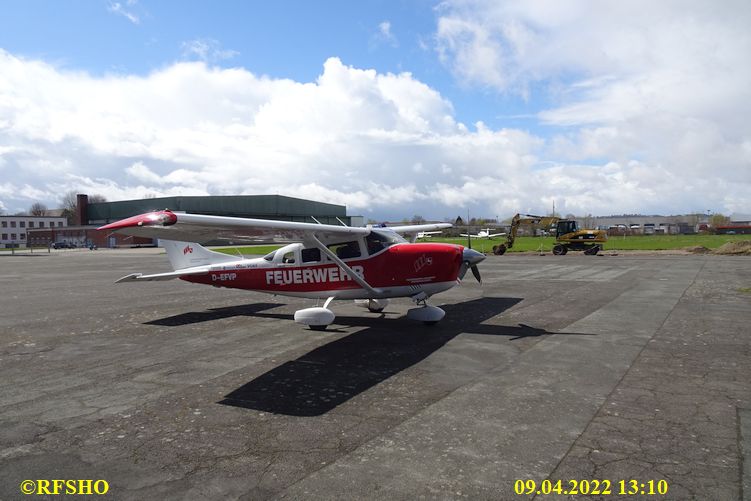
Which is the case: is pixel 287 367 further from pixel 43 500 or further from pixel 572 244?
pixel 572 244

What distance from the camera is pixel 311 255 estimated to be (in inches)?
440

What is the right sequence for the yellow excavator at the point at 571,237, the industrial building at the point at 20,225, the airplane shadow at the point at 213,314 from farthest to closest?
the industrial building at the point at 20,225
the yellow excavator at the point at 571,237
the airplane shadow at the point at 213,314

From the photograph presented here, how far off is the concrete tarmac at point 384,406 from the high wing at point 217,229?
86.8 inches

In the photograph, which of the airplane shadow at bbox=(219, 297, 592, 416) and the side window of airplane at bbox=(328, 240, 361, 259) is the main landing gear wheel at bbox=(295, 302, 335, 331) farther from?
the side window of airplane at bbox=(328, 240, 361, 259)

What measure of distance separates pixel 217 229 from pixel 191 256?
5861 mm

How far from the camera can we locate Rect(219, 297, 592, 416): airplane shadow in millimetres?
5930

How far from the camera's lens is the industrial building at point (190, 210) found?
82.8 m

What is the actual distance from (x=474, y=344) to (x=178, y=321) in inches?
310

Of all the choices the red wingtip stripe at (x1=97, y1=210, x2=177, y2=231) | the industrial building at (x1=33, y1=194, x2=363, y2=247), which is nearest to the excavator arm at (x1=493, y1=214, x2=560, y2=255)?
the red wingtip stripe at (x1=97, y1=210, x2=177, y2=231)

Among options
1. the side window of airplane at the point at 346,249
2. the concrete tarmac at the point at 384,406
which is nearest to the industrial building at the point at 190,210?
the side window of airplane at the point at 346,249

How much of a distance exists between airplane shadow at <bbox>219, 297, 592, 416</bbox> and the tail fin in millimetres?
4129

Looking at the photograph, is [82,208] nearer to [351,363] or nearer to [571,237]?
[571,237]

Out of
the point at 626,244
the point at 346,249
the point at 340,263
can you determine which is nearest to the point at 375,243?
the point at 346,249

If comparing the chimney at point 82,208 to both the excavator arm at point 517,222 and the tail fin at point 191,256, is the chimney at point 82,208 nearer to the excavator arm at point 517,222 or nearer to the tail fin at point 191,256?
the excavator arm at point 517,222
